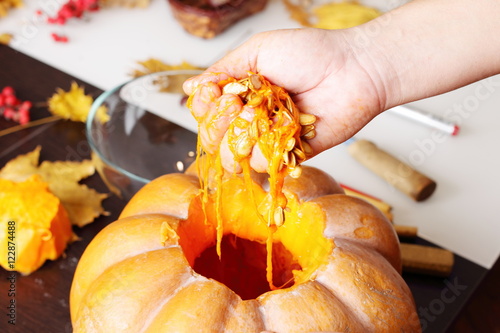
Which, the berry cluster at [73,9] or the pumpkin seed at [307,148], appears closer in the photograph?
the pumpkin seed at [307,148]

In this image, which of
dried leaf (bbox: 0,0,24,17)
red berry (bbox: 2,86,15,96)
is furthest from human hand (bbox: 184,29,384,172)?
dried leaf (bbox: 0,0,24,17)

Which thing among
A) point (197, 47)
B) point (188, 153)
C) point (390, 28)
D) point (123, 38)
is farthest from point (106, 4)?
point (390, 28)

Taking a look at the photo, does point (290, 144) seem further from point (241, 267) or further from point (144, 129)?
point (144, 129)

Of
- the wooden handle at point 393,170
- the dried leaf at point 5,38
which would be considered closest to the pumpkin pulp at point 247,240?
the wooden handle at point 393,170

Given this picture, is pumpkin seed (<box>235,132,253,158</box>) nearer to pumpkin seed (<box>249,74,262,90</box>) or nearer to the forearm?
pumpkin seed (<box>249,74,262,90</box>)

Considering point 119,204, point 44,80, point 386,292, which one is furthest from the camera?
point 44,80

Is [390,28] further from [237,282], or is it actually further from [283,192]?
[237,282]

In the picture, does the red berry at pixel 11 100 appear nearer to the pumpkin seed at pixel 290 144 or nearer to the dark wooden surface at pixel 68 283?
the dark wooden surface at pixel 68 283
